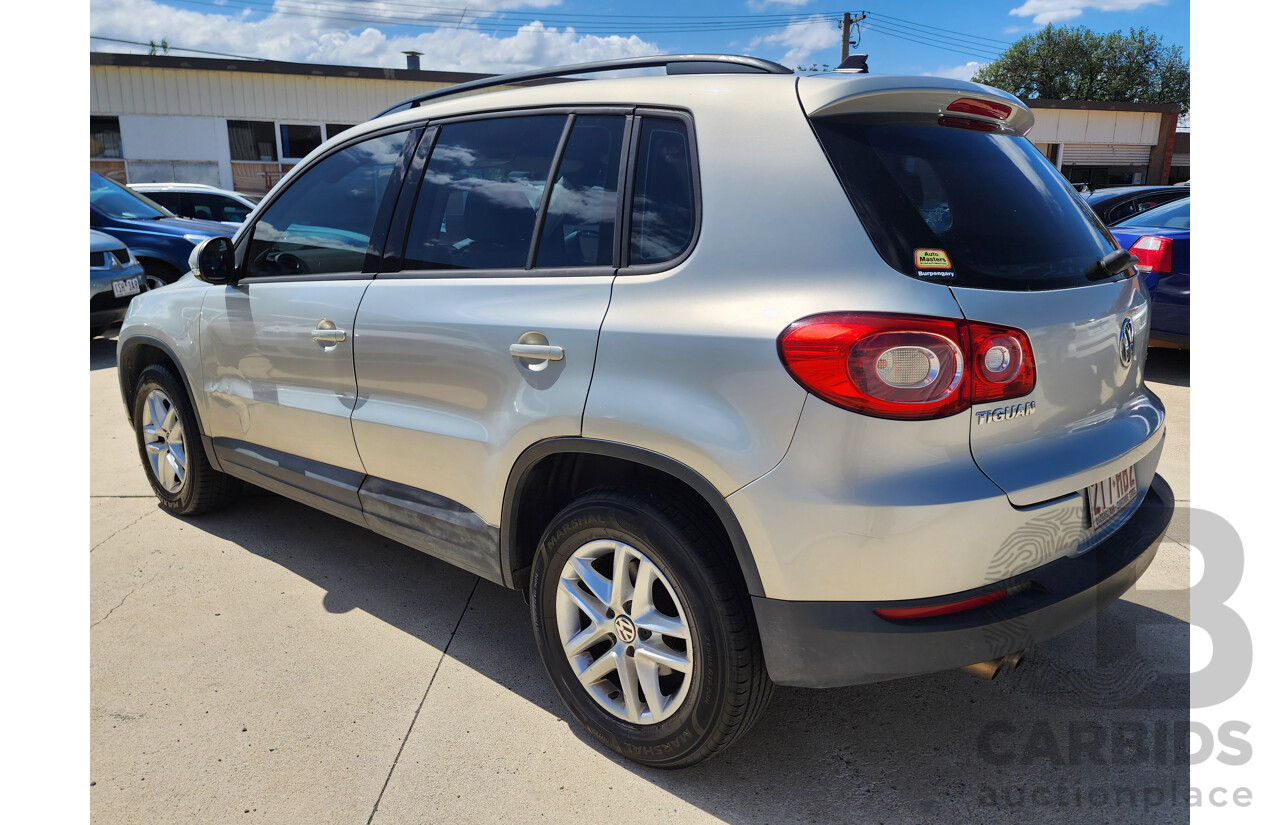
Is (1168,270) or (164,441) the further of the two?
(1168,270)

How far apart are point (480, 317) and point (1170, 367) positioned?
6.93m

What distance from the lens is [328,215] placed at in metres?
3.41

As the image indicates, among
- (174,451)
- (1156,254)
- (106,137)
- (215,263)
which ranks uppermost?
(106,137)

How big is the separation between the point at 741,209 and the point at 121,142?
2610cm

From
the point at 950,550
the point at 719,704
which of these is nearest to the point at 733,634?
the point at 719,704

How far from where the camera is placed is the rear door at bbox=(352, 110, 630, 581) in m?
2.42

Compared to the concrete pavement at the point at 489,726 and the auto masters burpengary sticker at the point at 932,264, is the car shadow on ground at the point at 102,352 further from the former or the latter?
the auto masters burpengary sticker at the point at 932,264

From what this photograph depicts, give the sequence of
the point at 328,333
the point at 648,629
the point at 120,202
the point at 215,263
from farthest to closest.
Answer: the point at 120,202 → the point at 215,263 → the point at 328,333 → the point at 648,629

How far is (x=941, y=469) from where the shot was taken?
1884 mm

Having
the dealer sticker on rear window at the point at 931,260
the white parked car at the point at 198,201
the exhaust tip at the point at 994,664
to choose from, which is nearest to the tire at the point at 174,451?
the dealer sticker on rear window at the point at 931,260

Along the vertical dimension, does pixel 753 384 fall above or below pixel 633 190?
below

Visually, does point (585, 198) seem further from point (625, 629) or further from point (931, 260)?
point (625, 629)

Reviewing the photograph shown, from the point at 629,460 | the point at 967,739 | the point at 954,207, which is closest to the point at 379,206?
the point at 629,460

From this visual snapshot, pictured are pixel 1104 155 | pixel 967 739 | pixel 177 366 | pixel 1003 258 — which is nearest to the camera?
pixel 1003 258
